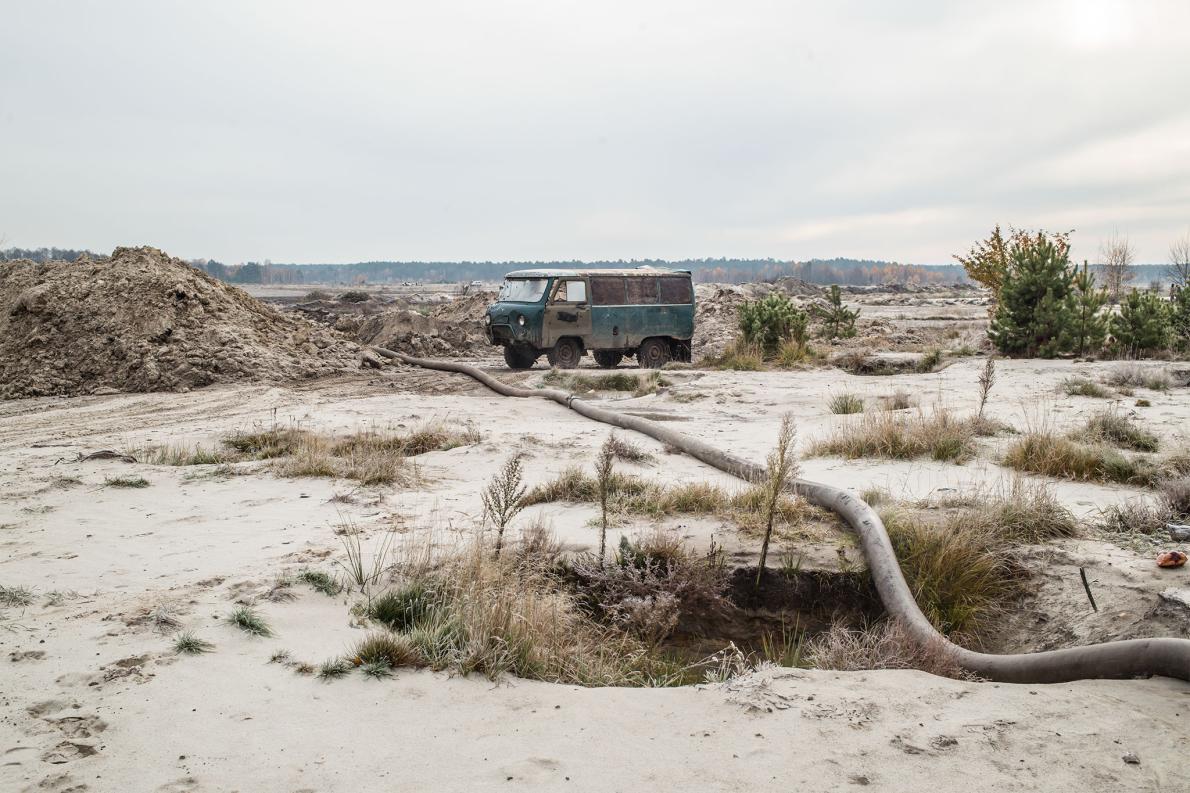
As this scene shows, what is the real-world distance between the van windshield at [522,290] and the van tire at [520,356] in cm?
113

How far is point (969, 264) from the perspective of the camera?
2686 centimetres

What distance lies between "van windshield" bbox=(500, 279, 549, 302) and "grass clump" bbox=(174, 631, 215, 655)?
14653 millimetres

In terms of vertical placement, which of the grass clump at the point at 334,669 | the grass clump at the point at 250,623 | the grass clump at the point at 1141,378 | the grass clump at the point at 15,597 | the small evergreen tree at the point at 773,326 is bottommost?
the grass clump at the point at 334,669

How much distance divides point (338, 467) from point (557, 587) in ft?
11.2

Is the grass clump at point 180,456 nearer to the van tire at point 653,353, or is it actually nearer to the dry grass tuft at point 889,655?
the dry grass tuft at point 889,655

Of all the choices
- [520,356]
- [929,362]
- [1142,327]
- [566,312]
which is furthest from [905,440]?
[520,356]

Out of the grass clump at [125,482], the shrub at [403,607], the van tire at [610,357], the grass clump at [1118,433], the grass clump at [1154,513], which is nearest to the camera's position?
the shrub at [403,607]

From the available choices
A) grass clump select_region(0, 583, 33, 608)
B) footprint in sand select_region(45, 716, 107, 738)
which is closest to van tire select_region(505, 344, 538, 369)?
grass clump select_region(0, 583, 33, 608)

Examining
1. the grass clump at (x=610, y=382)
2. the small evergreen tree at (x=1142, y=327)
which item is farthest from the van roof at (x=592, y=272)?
the small evergreen tree at (x=1142, y=327)

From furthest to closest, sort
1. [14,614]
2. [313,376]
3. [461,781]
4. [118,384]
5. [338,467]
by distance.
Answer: [313,376] → [118,384] → [338,467] → [14,614] → [461,781]

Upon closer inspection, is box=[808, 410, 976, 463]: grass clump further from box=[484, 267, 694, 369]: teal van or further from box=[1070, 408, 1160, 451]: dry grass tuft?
box=[484, 267, 694, 369]: teal van

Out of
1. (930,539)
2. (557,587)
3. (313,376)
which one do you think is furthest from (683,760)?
(313,376)

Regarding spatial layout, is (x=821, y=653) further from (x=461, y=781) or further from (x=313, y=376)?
(x=313, y=376)

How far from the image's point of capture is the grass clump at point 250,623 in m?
4.24
